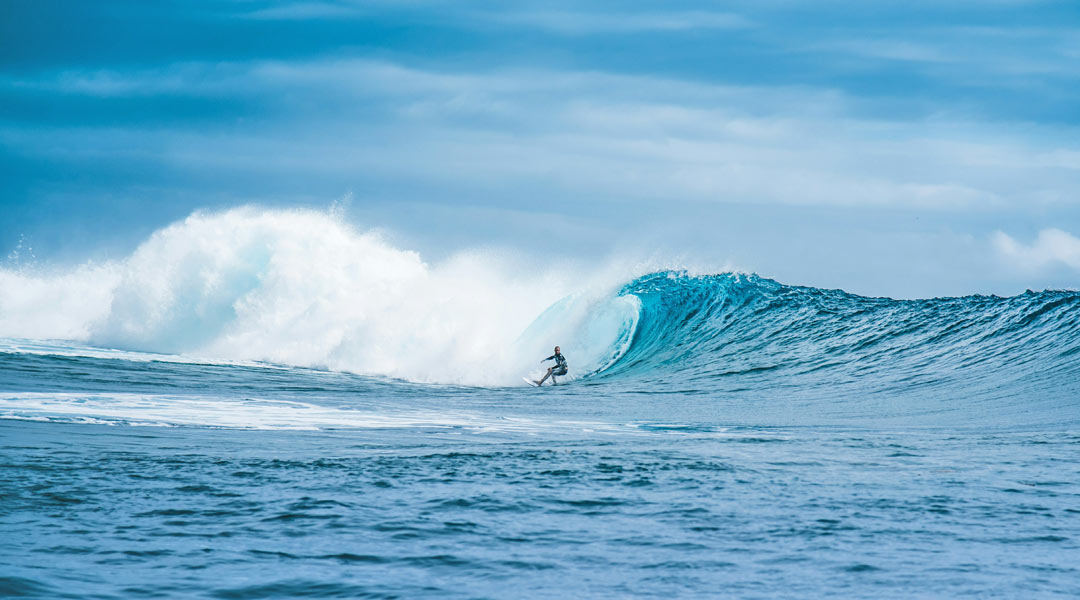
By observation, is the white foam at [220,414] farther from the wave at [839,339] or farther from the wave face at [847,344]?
the wave at [839,339]

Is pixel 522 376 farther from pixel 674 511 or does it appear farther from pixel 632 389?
pixel 674 511

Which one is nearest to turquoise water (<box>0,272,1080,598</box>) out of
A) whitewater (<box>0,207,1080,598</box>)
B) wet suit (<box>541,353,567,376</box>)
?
whitewater (<box>0,207,1080,598</box>)

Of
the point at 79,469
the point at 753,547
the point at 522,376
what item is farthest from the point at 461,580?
the point at 522,376

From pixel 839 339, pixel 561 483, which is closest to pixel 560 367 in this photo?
pixel 839 339

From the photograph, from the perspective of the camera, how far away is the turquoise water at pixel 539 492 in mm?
4410

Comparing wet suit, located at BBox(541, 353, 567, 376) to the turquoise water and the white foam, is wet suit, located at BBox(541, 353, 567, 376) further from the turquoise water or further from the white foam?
the white foam

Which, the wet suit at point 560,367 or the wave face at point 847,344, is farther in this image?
the wet suit at point 560,367

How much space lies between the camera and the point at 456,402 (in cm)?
1555

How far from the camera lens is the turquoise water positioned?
4410 millimetres

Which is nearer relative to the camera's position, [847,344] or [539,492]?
[539,492]

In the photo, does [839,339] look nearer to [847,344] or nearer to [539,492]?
[847,344]

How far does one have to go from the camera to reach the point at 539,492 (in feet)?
20.9

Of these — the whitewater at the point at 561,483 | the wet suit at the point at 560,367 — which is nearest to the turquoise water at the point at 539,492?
the whitewater at the point at 561,483

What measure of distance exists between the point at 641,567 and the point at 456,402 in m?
11.1
